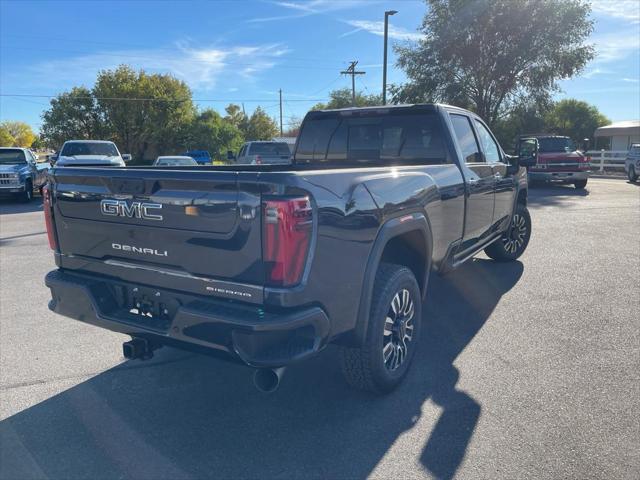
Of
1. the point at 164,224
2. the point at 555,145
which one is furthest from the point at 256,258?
the point at 555,145

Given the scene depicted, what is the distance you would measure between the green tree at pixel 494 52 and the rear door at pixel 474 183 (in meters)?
24.3

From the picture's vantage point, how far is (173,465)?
2.76 metres

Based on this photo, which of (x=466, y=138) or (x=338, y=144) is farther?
(x=338, y=144)

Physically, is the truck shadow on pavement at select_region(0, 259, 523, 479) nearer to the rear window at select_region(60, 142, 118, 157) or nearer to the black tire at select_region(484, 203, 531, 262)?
the black tire at select_region(484, 203, 531, 262)

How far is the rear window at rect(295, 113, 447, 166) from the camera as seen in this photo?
480 cm

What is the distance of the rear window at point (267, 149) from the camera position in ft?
61.8

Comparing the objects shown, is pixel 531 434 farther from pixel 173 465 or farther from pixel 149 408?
pixel 149 408

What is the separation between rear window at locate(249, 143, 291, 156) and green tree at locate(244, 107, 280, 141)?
56284mm

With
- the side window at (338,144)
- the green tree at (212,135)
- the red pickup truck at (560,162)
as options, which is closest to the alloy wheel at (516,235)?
the side window at (338,144)

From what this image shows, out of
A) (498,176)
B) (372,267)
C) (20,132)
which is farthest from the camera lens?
(20,132)

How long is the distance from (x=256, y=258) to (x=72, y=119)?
45589 mm

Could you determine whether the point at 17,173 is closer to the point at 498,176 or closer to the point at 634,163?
the point at 498,176

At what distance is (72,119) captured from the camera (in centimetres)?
4209

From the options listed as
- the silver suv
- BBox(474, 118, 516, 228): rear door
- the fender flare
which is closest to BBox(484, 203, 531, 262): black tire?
BBox(474, 118, 516, 228): rear door
